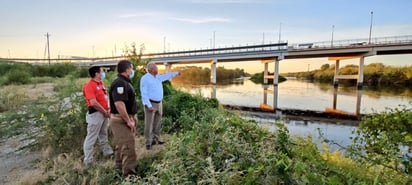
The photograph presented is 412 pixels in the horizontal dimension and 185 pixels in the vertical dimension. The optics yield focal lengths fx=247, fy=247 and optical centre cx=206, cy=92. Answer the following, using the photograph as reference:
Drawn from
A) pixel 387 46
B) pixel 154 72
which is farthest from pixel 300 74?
pixel 154 72

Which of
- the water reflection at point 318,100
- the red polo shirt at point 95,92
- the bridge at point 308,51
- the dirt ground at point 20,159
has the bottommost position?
the water reflection at point 318,100

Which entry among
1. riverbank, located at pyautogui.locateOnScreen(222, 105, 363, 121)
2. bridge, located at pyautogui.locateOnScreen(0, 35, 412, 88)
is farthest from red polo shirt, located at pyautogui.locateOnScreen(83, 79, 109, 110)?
bridge, located at pyautogui.locateOnScreen(0, 35, 412, 88)

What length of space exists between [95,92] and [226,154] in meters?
2.89

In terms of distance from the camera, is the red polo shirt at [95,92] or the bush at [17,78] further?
the bush at [17,78]

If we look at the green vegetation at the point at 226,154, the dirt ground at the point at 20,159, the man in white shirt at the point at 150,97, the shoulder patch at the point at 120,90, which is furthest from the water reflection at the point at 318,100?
the shoulder patch at the point at 120,90

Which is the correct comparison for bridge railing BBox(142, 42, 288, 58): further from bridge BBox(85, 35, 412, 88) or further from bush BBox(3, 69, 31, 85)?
bush BBox(3, 69, 31, 85)

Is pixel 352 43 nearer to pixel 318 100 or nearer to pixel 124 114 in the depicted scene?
pixel 318 100

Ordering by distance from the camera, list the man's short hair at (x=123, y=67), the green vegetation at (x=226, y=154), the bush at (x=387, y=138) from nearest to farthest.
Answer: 1. the green vegetation at (x=226, y=154)
2. the bush at (x=387, y=138)
3. the man's short hair at (x=123, y=67)

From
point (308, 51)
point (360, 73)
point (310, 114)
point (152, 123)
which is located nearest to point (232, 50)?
point (308, 51)

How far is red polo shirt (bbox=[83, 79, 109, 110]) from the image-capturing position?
429 centimetres

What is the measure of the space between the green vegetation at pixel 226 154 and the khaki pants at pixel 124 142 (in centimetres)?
18

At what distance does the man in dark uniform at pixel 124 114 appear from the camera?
11.8 ft

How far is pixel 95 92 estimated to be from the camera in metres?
4.38

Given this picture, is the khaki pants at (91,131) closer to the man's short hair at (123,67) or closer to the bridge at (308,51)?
the man's short hair at (123,67)
